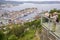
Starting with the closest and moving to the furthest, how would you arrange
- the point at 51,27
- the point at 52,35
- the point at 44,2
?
1. the point at 52,35
2. the point at 51,27
3. the point at 44,2

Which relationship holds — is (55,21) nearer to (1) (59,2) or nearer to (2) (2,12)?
(1) (59,2)

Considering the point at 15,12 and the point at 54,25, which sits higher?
the point at 54,25

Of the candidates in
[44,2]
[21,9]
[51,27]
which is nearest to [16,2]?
[21,9]

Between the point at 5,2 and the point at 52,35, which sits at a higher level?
the point at 52,35

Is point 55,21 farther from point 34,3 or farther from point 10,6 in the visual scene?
point 10,6

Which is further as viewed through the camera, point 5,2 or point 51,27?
point 5,2

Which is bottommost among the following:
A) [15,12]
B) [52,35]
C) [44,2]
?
[15,12]

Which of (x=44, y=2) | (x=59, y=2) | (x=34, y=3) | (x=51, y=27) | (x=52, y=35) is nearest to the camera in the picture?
(x=52, y=35)

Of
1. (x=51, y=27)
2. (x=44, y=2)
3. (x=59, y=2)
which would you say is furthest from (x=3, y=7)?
(x=51, y=27)

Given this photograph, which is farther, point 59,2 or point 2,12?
point 2,12
